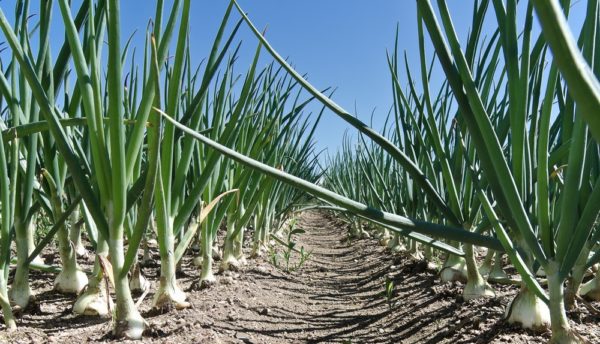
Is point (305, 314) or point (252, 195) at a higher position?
point (252, 195)

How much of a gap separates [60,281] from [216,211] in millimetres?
448

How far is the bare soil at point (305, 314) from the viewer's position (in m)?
0.83

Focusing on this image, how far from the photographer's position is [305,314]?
1.33 meters

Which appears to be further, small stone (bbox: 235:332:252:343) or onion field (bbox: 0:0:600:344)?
small stone (bbox: 235:332:252:343)

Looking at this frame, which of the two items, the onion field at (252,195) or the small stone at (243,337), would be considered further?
the small stone at (243,337)

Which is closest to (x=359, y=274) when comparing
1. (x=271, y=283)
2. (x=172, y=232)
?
(x=271, y=283)

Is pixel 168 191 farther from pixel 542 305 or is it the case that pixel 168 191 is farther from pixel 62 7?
pixel 542 305

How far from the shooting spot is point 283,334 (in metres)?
1.11

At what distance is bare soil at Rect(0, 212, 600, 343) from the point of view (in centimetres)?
83

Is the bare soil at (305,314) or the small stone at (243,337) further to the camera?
the small stone at (243,337)

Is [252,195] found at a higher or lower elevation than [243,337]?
higher

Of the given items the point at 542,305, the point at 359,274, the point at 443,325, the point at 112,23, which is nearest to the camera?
the point at 112,23

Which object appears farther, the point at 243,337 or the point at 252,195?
the point at 252,195

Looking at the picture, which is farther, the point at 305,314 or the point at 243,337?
the point at 305,314
